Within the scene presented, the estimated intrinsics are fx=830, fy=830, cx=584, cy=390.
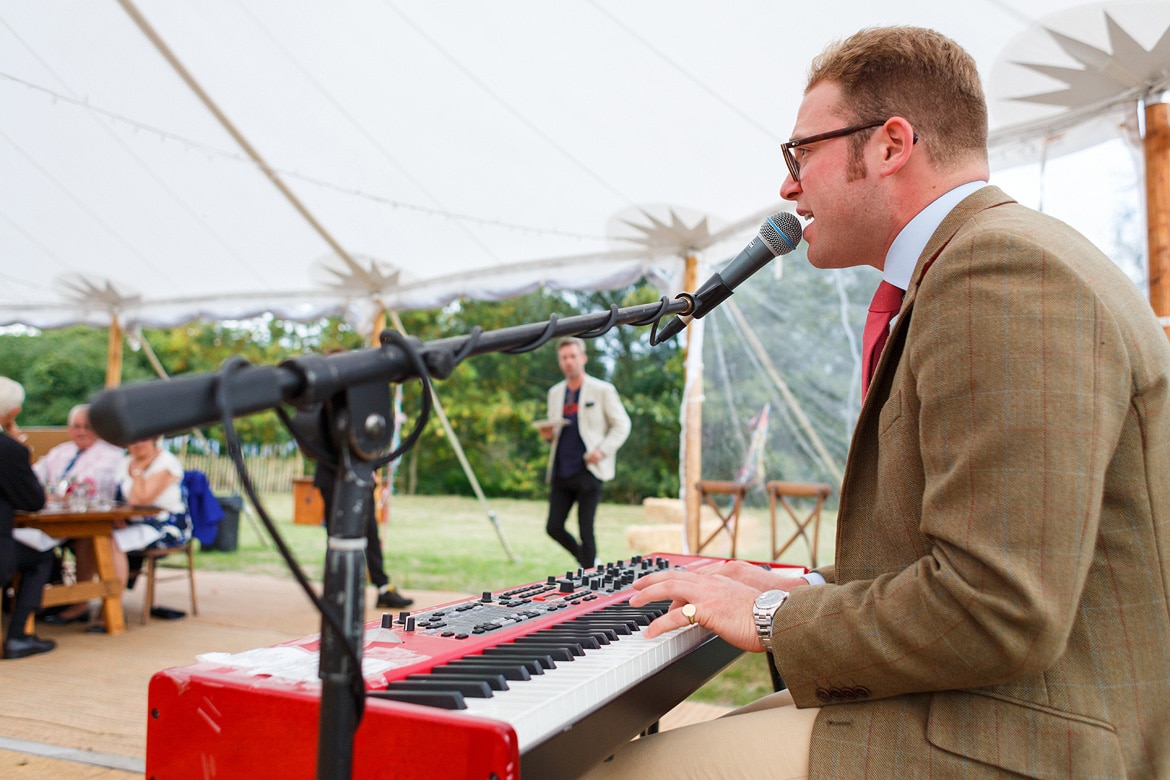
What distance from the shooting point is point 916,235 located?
127 centimetres

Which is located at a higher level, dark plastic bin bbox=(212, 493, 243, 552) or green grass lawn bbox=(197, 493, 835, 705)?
dark plastic bin bbox=(212, 493, 243, 552)

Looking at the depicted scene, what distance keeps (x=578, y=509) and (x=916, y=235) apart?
4564 millimetres

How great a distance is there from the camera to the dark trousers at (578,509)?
5.70m

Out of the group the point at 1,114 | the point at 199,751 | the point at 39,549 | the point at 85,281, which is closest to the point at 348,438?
the point at 199,751

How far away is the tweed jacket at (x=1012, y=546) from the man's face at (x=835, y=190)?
9.2 inches

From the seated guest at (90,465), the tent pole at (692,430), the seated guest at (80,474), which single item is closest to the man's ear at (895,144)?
the tent pole at (692,430)

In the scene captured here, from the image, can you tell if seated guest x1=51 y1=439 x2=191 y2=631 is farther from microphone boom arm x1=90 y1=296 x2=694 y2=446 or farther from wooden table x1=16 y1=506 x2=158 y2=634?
microphone boom arm x1=90 y1=296 x2=694 y2=446

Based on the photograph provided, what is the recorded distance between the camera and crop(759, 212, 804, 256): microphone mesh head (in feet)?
5.06

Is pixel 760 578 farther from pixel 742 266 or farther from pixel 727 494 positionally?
pixel 727 494

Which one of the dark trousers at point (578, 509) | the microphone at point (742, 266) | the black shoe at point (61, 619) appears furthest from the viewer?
the dark trousers at point (578, 509)

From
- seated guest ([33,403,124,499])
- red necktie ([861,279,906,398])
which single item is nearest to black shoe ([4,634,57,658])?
seated guest ([33,403,124,499])

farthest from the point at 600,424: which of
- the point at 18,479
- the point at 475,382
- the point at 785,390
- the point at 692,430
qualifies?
the point at 475,382

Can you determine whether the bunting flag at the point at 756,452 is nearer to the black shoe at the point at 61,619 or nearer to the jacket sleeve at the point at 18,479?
the jacket sleeve at the point at 18,479

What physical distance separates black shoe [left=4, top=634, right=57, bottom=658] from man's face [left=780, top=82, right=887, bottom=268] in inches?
194
